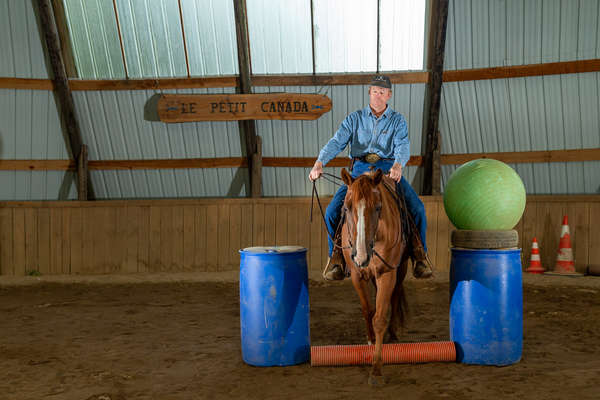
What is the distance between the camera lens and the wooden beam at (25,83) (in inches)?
361

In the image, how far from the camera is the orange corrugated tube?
3850mm

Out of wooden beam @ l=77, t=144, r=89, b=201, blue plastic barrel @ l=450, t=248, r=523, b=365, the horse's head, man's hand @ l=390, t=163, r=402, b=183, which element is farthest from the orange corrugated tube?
wooden beam @ l=77, t=144, r=89, b=201

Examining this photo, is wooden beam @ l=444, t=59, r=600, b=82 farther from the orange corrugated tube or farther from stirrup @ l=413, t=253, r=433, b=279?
the orange corrugated tube

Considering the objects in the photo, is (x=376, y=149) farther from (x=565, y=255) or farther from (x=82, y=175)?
(x=82, y=175)

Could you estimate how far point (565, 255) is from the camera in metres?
8.23

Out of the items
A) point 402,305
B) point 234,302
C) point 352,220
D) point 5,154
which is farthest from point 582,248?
point 5,154

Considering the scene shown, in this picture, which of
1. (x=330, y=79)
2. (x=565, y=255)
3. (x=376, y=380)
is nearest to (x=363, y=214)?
(x=376, y=380)

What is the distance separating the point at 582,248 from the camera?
27.6ft

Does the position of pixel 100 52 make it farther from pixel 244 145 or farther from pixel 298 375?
pixel 298 375

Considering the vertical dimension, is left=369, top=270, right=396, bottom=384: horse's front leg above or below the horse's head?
below

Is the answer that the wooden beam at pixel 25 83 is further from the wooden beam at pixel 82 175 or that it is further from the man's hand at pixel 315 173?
the man's hand at pixel 315 173

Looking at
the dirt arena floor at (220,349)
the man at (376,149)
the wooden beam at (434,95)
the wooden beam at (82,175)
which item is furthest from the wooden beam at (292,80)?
the man at (376,149)

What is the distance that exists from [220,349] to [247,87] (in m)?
5.87

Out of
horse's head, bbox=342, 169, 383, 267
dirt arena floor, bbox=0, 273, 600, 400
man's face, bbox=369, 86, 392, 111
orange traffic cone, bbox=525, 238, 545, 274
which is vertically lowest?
dirt arena floor, bbox=0, 273, 600, 400
